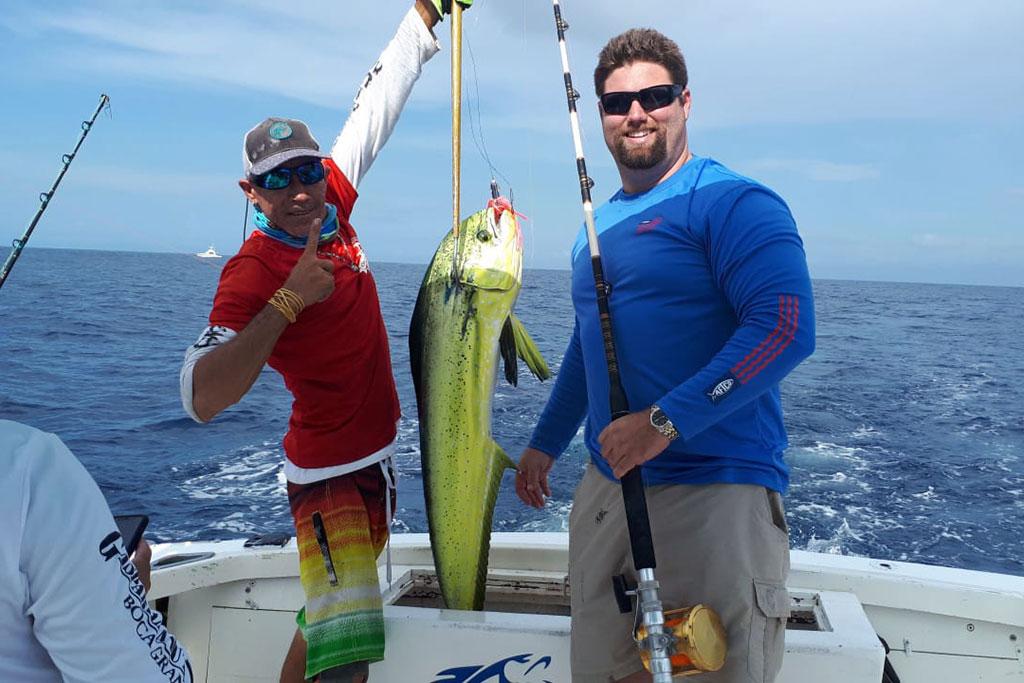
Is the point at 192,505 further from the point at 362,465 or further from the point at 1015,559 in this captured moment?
the point at 1015,559

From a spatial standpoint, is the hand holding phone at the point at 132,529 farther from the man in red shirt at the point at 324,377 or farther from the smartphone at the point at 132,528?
the man in red shirt at the point at 324,377

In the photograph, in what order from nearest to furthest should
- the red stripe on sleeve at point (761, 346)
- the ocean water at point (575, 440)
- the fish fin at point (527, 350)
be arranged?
the red stripe on sleeve at point (761, 346) < the fish fin at point (527, 350) < the ocean water at point (575, 440)

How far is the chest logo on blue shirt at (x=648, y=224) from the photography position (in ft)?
6.52

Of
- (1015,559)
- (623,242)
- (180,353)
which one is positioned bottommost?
(1015,559)

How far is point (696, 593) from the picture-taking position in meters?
1.96

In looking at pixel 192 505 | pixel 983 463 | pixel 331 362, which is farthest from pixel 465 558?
pixel 983 463

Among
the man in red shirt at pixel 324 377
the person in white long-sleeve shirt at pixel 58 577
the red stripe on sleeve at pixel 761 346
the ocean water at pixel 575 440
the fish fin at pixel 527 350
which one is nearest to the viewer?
the person in white long-sleeve shirt at pixel 58 577

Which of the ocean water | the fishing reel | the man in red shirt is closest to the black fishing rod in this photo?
the fishing reel

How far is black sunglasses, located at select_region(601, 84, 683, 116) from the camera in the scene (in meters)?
2.06

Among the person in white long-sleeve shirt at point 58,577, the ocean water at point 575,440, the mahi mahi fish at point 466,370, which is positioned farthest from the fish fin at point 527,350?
the ocean water at point 575,440

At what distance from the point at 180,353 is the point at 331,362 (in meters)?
15.2

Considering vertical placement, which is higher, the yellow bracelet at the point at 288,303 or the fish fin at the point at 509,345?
the yellow bracelet at the point at 288,303

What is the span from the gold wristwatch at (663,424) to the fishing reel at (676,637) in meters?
0.34

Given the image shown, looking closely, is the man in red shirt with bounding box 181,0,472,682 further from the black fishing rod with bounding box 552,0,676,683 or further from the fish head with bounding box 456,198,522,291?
the black fishing rod with bounding box 552,0,676,683
